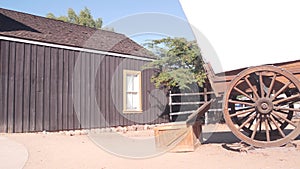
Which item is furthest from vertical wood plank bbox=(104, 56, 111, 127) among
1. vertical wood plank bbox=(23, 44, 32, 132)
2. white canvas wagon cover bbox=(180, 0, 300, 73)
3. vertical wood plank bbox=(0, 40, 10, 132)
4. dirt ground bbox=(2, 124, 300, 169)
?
white canvas wagon cover bbox=(180, 0, 300, 73)

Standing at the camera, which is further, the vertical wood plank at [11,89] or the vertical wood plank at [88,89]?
the vertical wood plank at [88,89]

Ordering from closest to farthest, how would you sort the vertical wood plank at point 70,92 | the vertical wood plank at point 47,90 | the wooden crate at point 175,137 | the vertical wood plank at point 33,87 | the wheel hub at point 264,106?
the wheel hub at point 264,106 → the wooden crate at point 175,137 → the vertical wood plank at point 33,87 → the vertical wood plank at point 47,90 → the vertical wood plank at point 70,92

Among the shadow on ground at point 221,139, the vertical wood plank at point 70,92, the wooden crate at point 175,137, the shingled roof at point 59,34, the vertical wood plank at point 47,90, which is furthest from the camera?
the vertical wood plank at point 70,92

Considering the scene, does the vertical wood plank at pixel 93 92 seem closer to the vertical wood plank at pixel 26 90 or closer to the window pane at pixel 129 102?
the window pane at pixel 129 102

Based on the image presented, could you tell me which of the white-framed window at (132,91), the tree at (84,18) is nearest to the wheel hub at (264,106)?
the white-framed window at (132,91)

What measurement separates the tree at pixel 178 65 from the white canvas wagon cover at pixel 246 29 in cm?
658

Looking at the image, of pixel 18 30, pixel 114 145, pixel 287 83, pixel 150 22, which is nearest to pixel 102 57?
pixel 150 22

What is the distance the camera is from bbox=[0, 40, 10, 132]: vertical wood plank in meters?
9.72

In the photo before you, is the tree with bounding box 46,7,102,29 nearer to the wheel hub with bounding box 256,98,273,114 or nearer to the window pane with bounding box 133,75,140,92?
the window pane with bounding box 133,75,140,92

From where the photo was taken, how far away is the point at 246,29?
21.8 feet

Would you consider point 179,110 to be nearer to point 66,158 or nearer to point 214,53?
point 214,53

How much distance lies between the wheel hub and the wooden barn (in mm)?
6698

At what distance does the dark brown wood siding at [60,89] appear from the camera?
9938mm

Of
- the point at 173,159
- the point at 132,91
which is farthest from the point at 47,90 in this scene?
the point at 173,159
